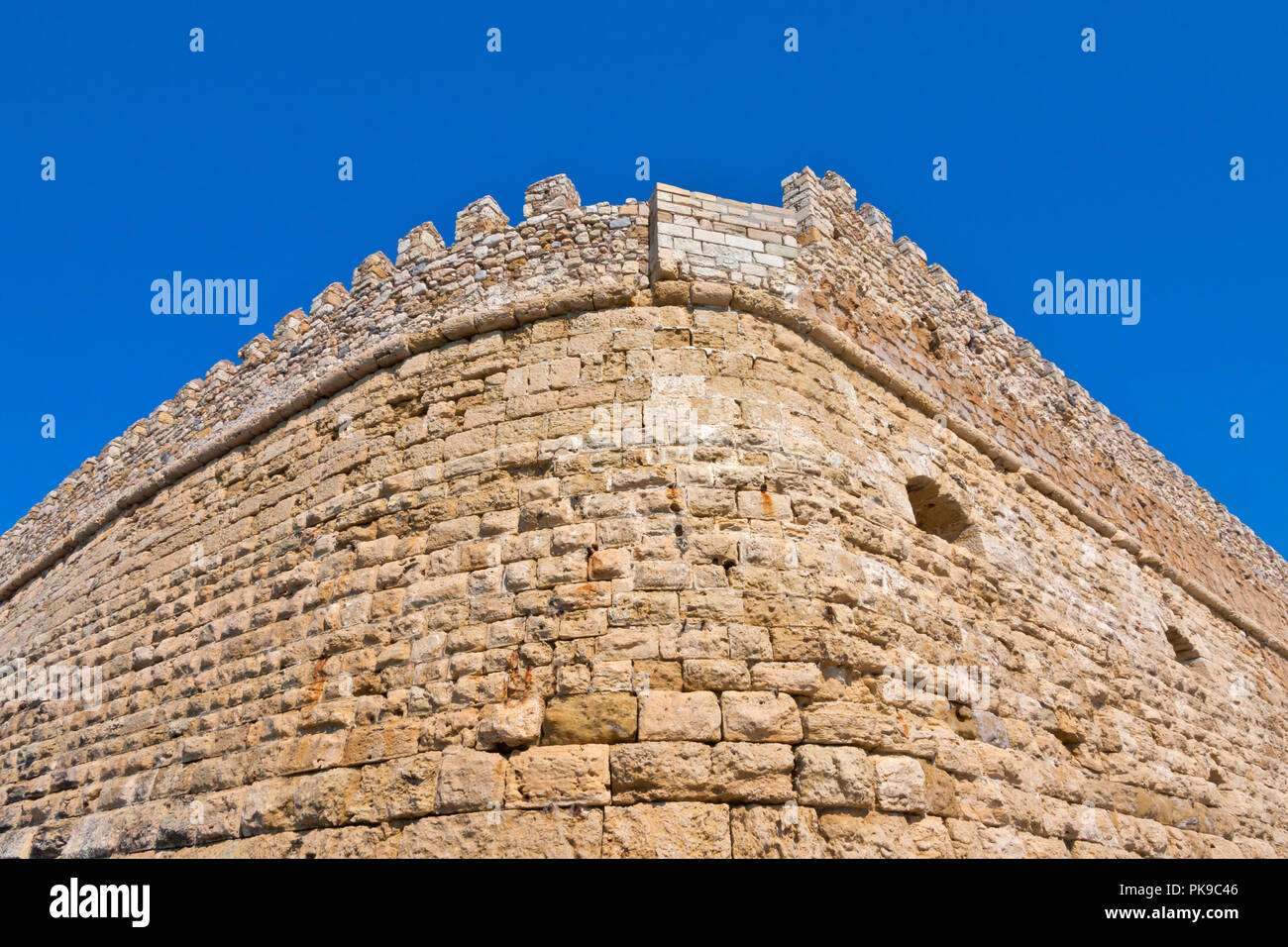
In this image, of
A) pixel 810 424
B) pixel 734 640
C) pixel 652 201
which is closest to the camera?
pixel 734 640

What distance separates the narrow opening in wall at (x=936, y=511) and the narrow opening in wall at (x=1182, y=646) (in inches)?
137

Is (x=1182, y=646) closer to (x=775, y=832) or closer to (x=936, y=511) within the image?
Answer: (x=936, y=511)

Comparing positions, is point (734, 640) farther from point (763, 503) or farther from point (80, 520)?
point (80, 520)

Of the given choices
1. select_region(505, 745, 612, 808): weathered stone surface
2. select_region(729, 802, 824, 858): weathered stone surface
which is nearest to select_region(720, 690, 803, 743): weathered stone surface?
select_region(729, 802, 824, 858): weathered stone surface

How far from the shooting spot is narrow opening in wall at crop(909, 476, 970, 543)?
558 centimetres

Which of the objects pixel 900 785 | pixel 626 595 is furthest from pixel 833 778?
pixel 626 595

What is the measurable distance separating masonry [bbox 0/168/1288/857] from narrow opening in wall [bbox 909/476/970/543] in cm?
2

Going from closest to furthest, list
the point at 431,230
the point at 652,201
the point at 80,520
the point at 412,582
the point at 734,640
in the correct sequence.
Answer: the point at 734,640 < the point at 412,582 < the point at 652,201 < the point at 431,230 < the point at 80,520

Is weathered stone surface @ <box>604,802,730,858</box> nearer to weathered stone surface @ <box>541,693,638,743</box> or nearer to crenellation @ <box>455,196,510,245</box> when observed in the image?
weathered stone surface @ <box>541,693,638,743</box>

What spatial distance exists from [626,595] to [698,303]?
1.95m
